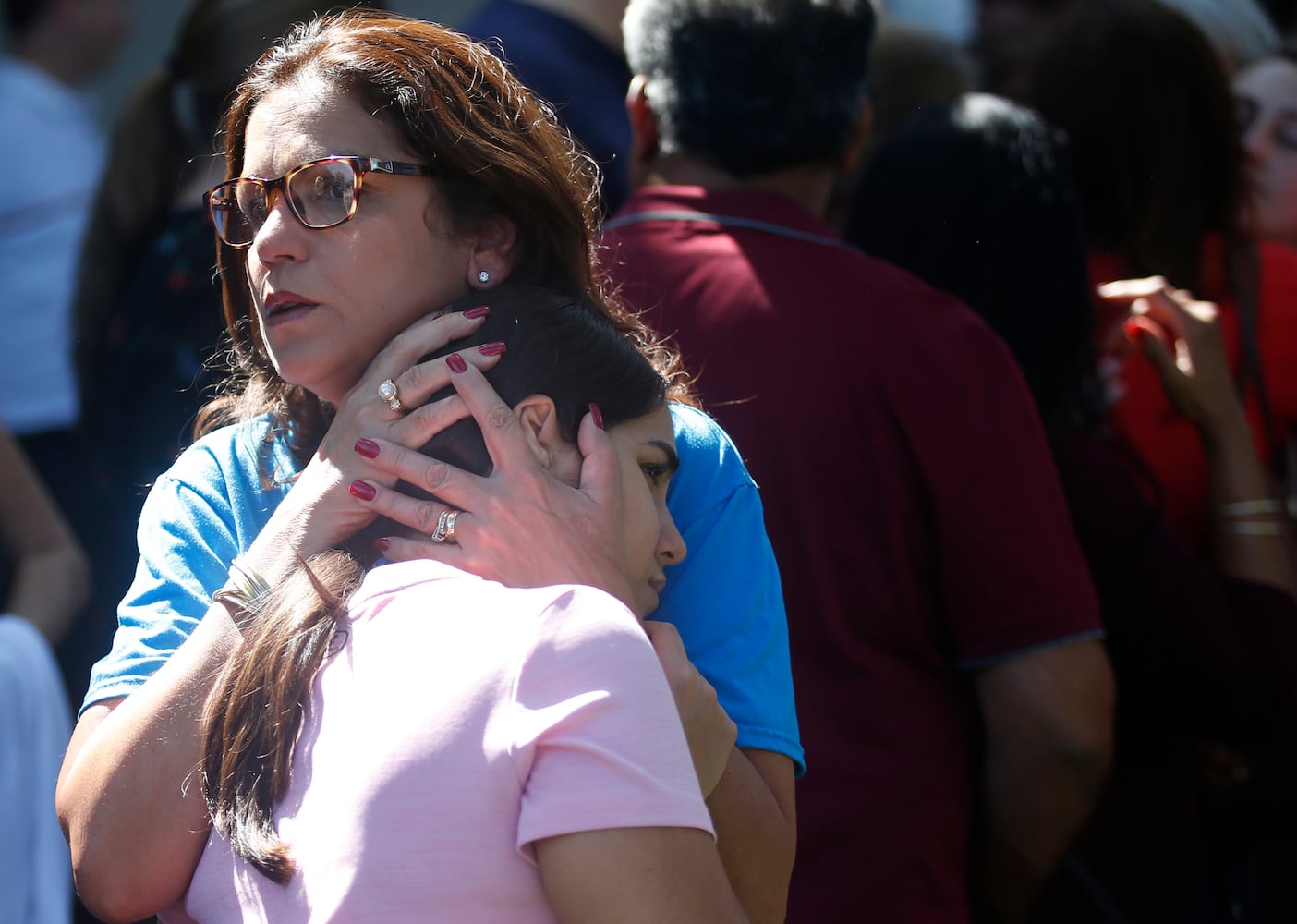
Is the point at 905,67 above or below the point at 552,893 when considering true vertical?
below

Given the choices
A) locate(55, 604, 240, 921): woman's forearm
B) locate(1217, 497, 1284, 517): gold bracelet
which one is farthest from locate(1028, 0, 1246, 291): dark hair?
locate(55, 604, 240, 921): woman's forearm

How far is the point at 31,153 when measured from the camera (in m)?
3.96

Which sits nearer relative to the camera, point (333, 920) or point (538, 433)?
point (333, 920)

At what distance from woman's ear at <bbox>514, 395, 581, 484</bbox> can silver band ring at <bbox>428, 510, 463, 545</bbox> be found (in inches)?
4.4

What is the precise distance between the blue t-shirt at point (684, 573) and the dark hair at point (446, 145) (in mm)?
111

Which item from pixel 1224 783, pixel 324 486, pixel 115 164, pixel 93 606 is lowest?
pixel 93 606

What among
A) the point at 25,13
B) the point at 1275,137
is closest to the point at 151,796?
the point at 1275,137

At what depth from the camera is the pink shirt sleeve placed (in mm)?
1192

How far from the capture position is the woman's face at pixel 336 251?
5.13ft

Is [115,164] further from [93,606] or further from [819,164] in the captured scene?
[819,164]

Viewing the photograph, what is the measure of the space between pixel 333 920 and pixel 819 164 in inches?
61.3

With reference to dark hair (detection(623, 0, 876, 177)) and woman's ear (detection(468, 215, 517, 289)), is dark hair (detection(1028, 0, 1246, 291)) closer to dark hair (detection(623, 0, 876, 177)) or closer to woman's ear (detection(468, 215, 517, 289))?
dark hair (detection(623, 0, 876, 177))

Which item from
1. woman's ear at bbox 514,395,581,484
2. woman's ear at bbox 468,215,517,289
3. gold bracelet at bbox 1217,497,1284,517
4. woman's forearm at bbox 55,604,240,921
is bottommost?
gold bracelet at bbox 1217,497,1284,517

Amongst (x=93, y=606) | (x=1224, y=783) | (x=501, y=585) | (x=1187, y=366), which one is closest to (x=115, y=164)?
(x=93, y=606)
